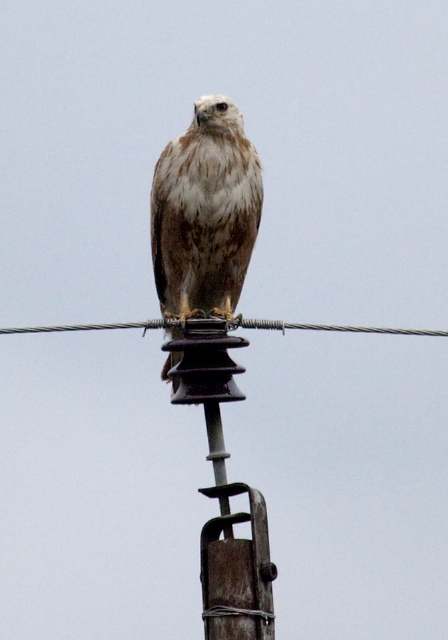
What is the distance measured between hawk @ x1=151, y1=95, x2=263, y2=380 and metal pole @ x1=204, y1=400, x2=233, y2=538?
323 cm

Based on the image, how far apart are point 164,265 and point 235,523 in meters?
4.67

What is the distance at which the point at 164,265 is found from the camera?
10.4 meters

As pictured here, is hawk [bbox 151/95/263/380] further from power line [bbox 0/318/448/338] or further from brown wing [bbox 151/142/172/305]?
power line [bbox 0/318/448/338]

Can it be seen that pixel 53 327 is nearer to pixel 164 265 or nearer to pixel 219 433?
pixel 219 433

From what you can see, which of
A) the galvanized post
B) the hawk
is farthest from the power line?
the hawk

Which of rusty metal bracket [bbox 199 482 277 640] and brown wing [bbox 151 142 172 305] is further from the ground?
brown wing [bbox 151 142 172 305]

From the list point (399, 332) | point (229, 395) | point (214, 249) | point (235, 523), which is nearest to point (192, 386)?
point (229, 395)

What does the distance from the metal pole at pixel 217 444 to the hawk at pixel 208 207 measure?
3.23 meters

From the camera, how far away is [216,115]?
32.7ft

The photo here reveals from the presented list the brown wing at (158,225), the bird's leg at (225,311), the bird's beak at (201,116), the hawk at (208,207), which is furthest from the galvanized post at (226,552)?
the bird's beak at (201,116)

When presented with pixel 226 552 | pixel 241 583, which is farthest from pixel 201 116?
pixel 241 583

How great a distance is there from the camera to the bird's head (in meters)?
→ 9.91

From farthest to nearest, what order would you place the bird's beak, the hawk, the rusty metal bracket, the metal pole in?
the bird's beak < the hawk < the metal pole < the rusty metal bracket

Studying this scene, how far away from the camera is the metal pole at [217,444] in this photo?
6098mm
